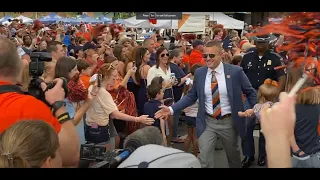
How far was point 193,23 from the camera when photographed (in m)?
14.5

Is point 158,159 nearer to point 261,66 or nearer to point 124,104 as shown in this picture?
point 124,104

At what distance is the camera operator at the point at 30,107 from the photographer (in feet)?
7.64

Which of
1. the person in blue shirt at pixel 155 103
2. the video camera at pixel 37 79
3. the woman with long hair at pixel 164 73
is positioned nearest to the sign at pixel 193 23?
the woman with long hair at pixel 164 73

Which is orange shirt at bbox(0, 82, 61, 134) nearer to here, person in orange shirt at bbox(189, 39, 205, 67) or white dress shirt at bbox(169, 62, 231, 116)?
white dress shirt at bbox(169, 62, 231, 116)

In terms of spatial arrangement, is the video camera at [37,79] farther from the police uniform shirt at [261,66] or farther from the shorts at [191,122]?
the police uniform shirt at [261,66]

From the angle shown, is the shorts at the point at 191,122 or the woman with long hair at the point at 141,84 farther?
the woman with long hair at the point at 141,84

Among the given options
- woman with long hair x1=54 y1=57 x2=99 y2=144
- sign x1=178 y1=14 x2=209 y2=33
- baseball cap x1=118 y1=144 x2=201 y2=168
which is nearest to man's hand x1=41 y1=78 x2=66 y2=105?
baseball cap x1=118 y1=144 x2=201 y2=168

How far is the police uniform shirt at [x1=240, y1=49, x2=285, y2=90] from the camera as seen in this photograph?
5.56 metres

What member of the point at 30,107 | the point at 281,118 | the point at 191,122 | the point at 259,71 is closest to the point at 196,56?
the point at 191,122

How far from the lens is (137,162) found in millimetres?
1766
